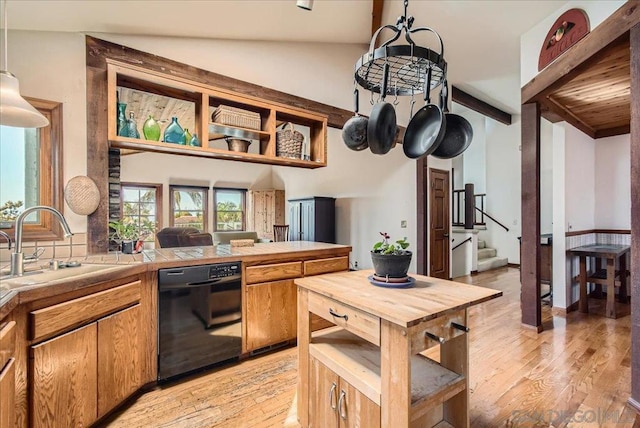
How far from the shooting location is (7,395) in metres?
1.13

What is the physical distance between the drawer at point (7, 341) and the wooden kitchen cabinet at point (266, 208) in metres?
7.75

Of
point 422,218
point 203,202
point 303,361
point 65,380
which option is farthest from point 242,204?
point 303,361

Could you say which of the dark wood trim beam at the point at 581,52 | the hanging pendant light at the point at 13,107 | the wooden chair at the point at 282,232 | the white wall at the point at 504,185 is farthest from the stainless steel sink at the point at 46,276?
the white wall at the point at 504,185

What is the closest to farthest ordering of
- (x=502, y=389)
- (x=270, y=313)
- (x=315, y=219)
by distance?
(x=502, y=389) → (x=270, y=313) → (x=315, y=219)

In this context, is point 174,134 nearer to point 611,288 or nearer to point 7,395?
point 7,395

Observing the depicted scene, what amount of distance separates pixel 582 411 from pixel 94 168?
370cm

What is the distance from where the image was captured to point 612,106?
133 inches

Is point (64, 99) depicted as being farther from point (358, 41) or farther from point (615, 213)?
point (615, 213)

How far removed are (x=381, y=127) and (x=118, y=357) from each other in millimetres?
2036

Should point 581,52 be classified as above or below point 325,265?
above

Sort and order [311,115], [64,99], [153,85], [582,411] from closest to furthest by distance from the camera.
Result: [582,411], [64,99], [153,85], [311,115]

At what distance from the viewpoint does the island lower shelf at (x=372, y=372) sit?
1.27 metres

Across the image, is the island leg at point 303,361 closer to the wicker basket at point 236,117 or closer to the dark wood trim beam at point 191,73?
the wicker basket at point 236,117

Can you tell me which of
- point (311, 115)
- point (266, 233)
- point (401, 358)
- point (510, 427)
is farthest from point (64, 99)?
point (266, 233)
